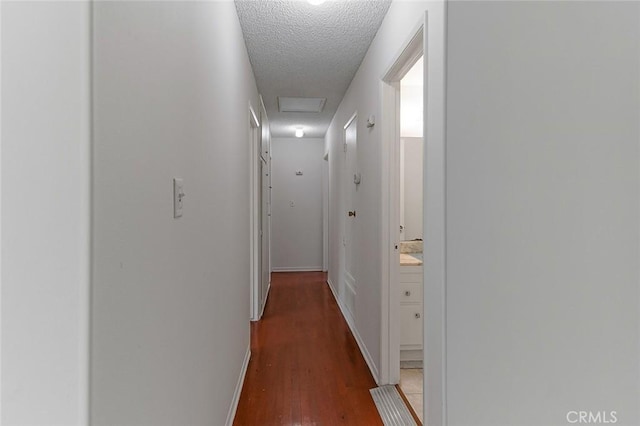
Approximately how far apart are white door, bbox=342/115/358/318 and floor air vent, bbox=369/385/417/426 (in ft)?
3.30

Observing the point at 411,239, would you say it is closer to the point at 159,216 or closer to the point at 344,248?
the point at 344,248

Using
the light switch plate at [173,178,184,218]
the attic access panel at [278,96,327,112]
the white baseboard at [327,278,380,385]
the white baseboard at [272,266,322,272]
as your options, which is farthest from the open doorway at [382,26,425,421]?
the white baseboard at [272,266,322,272]

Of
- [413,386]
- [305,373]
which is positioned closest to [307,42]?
[305,373]

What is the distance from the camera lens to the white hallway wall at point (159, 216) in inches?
23.4

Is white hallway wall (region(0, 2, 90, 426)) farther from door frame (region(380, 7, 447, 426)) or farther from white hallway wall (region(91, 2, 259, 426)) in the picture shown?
door frame (region(380, 7, 447, 426))

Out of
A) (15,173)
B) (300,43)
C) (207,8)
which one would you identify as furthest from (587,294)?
(300,43)

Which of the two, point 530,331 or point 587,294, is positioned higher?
point 587,294

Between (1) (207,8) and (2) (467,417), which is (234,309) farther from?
(1) (207,8)

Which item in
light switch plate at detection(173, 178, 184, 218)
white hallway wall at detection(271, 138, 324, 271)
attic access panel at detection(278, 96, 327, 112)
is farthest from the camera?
white hallway wall at detection(271, 138, 324, 271)

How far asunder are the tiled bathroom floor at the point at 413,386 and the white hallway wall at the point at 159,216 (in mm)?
1091

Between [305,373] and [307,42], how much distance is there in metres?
2.41

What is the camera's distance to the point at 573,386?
1273mm

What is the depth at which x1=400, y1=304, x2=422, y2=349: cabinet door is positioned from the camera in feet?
8.01

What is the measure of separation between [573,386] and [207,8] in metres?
2.09
